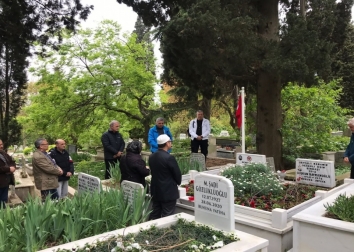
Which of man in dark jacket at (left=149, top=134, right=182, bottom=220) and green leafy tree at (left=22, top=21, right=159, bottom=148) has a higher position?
green leafy tree at (left=22, top=21, right=159, bottom=148)

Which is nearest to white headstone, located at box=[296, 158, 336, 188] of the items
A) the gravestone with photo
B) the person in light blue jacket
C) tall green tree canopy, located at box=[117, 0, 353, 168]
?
tall green tree canopy, located at box=[117, 0, 353, 168]

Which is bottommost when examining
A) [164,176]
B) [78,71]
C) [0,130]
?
[164,176]

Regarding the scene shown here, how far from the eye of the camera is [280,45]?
7668mm

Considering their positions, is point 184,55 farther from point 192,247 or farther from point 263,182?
point 192,247

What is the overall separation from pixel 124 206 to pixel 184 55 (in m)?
5.32

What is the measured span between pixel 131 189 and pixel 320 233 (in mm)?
2450

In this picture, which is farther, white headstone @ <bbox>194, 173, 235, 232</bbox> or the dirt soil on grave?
the dirt soil on grave

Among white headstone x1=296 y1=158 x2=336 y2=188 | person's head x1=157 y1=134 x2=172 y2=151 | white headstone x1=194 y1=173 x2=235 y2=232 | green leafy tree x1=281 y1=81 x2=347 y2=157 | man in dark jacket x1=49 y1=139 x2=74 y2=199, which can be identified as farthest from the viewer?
green leafy tree x1=281 y1=81 x2=347 y2=157

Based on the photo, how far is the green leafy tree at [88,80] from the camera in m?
12.9

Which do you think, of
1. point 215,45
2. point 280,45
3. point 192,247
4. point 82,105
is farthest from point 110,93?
point 192,247

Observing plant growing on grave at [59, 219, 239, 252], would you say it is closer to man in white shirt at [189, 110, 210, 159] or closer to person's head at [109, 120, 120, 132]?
person's head at [109, 120, 120, 132]

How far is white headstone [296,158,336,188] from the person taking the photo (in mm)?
6133

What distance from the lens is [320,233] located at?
3.70m

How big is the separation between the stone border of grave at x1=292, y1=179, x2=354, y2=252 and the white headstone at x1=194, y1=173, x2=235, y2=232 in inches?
37.9
